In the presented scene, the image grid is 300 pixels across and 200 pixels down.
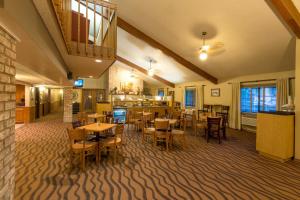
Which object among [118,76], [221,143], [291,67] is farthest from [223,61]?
[118,76]

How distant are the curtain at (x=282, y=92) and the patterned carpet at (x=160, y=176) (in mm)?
2332

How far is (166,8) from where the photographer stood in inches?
182

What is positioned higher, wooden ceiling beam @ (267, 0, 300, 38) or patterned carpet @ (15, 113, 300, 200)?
wooden ceiling beam @ (267, 0, 300, 38)

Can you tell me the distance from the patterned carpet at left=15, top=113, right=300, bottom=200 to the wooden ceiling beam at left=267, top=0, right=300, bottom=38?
3066mm

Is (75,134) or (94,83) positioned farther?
(94,83)

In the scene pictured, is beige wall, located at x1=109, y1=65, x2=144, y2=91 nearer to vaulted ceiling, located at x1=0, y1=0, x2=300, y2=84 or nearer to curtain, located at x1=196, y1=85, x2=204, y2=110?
vaulted ceiling, located at x1=0, y1=0, x2=300, y2=84

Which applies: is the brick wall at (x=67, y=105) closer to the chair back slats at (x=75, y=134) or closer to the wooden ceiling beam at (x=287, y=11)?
the chair back slats at (x=75, y=134)

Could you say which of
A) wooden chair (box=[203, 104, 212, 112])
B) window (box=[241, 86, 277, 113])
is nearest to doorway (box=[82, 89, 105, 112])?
wooden chair (box=[203, 104, 212, 112])

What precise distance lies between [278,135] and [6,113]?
200 inches

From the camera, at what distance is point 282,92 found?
5.99m

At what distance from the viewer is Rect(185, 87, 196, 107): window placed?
1061 cm

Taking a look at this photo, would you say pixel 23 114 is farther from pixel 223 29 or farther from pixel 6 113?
pixel 223 29

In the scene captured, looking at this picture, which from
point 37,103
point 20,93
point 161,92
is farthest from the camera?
point 161,92

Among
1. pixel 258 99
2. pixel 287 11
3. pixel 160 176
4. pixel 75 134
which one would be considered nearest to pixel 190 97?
pixel 258 99
